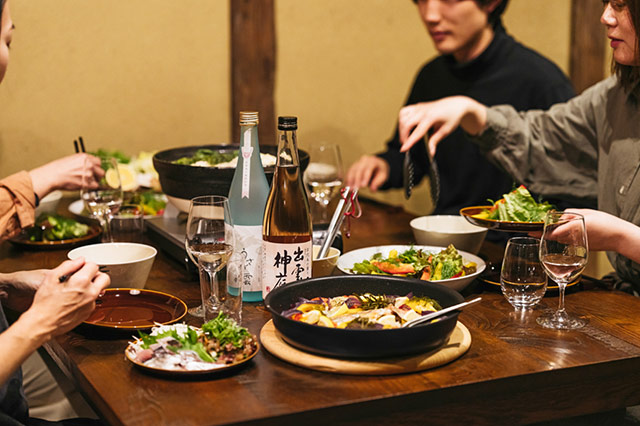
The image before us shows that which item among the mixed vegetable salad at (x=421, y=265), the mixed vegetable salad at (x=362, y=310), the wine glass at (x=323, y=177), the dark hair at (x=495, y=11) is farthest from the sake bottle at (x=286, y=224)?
the dark hair at (x=495, y=11)

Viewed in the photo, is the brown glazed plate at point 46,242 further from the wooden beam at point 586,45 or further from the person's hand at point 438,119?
the wooden beam at point 586,45

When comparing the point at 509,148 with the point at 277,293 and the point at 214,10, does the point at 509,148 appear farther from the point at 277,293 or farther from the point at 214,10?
the point at 214,10

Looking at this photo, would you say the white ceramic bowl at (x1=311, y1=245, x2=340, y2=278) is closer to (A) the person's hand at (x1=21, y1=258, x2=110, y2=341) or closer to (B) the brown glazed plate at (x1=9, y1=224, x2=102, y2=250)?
(A) the person's hand at (x1=21, y1=258, x2=110, y2=341)

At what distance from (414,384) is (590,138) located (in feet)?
4.49

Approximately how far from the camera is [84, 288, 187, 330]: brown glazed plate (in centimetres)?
149

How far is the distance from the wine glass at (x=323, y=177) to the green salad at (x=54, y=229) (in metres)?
0.71

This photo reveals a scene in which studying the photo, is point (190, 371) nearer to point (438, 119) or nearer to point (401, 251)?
point (401, 251)

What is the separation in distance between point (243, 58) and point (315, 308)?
A: 100 inches

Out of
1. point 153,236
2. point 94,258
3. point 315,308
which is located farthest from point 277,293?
point 153,236

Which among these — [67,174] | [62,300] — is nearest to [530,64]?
[67,174]

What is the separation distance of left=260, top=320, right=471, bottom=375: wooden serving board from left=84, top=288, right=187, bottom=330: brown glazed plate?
0.82 ft

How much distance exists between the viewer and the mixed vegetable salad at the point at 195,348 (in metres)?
1.25

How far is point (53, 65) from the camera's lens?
349cm

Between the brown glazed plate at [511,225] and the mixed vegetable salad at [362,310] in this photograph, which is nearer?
the mixed vegetable salad at [362,310]
